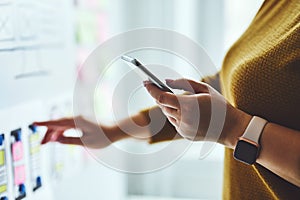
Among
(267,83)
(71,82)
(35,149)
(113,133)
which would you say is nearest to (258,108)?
(267,83)

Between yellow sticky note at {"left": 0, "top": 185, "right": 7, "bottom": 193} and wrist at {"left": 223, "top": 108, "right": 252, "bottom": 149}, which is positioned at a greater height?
wrist at {"left": 223, "top": 108, "right": 252, "bottom": 149}

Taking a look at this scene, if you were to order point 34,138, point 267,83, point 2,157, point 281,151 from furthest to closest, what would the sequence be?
1. point 34,138
2. point 2,157
3. point 267,83
4. point 281,151

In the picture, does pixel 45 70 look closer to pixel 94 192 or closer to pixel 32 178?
pixel 32 178

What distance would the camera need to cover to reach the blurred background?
0.97m

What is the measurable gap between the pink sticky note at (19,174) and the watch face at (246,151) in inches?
19.6

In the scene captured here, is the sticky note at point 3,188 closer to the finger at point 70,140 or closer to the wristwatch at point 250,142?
the finger at point 70,140

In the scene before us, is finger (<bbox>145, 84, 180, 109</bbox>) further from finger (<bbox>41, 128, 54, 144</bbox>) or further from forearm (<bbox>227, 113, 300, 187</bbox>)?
finger (<bbox>41, 128, 54, 144</bbox>)

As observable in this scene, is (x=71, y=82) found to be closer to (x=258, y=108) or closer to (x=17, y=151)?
(x=17, y=151)

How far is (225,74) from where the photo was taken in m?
0.93

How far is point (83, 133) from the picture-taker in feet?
3.07

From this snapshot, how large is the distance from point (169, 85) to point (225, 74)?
0.72 ft

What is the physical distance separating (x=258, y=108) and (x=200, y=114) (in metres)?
0.14

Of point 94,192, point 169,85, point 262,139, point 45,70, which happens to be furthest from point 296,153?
point 94,192

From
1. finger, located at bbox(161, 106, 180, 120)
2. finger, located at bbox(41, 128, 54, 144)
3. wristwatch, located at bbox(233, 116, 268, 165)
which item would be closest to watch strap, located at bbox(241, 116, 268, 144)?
wristwatch, located at bbox(233, 116, 268, 165)
